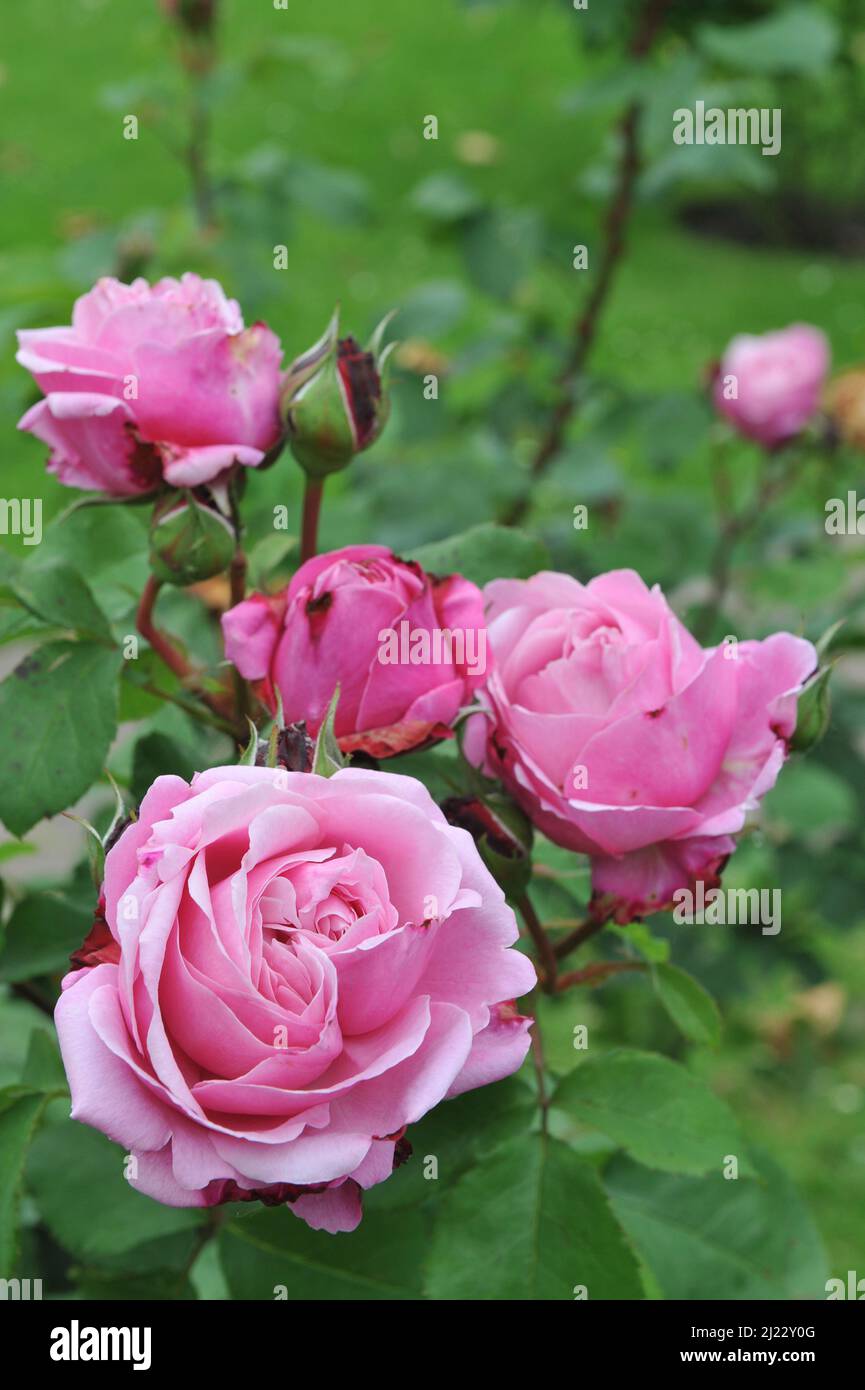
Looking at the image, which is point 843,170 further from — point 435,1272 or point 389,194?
point 435,1272

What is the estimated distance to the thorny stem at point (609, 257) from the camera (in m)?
1.78

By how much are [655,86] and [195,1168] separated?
1463 millimetres

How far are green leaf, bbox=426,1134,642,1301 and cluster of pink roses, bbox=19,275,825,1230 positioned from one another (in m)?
0.13

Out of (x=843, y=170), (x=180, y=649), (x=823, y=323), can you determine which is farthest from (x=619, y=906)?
(x=843, y=170)

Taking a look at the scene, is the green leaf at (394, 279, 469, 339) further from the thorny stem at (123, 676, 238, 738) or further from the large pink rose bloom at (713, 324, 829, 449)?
the thorny stem at (123, 676, 238, 738)

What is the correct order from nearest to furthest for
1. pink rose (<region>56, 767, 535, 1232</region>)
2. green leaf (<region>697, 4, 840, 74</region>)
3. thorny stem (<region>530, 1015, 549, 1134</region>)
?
pink rose (<region>56, 767, 535, 1232</region>)
thorny stem (<region>530, 1015, 549, 1134</region>)
green leaf (<region>697, 4, 840, 74</region>)

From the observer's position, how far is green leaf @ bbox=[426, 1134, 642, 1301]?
2.26 feet

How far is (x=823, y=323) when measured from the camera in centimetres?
460

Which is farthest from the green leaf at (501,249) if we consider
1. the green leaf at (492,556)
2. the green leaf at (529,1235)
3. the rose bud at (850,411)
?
the green leaf at (529,1235)

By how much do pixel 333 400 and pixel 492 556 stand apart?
136 millimetres

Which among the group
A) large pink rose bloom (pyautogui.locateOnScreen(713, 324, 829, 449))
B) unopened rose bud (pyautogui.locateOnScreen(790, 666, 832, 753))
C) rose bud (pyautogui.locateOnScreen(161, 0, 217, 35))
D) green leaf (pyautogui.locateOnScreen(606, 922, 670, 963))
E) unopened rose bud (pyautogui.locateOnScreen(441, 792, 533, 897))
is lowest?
green leaf (pyautogui.locateOnScreen(606, 922, 670, 963))

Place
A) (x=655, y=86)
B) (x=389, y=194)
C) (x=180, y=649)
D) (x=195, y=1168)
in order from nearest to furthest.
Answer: (x=195, y=1168) → (x=180, y=649) → (x=655, y=86) → (x=389, y=194)

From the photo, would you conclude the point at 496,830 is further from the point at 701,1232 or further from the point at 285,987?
the point at 701,1232

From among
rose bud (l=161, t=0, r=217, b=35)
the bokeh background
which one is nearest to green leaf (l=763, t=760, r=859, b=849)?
the bokeh background
